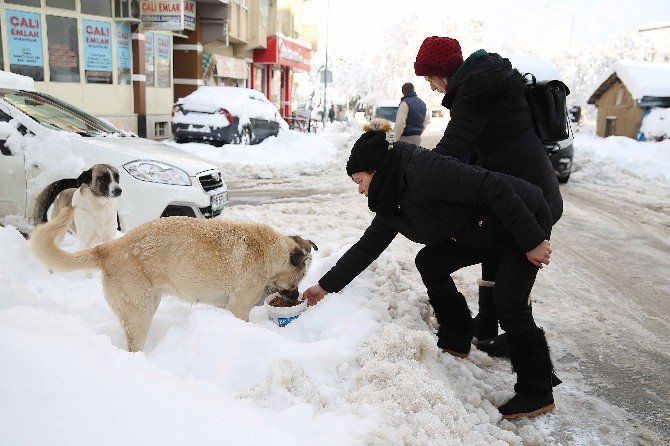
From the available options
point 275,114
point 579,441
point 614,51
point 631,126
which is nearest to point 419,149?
point 579,441

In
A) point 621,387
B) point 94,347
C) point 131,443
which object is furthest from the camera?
point 621,387

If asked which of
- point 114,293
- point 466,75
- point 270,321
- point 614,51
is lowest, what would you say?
point 270,321

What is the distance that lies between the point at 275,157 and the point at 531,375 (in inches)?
568

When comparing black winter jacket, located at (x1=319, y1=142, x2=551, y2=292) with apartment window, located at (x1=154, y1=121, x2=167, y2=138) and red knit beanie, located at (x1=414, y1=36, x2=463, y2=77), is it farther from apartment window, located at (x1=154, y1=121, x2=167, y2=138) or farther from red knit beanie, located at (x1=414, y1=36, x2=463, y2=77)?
apartment window, located at (x1=154, y1=121, x2=167, y2=138)

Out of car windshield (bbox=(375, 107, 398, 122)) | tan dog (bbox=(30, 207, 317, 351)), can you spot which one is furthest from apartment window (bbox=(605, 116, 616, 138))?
tan dog (bbox=(30, 207, 317, 351))

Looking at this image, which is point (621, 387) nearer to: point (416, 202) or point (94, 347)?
point (416, 202)

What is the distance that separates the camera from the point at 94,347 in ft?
8.83

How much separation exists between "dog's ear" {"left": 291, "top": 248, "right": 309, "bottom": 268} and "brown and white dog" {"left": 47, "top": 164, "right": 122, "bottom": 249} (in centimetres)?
233

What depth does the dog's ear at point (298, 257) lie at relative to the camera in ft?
13.2

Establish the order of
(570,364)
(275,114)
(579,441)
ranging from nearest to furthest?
1. (579,441)
2. (570,364)
3. (275,114)

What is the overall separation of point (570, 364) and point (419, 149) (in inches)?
88.4

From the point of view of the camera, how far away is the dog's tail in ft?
11.2

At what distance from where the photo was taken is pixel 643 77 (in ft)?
89.0

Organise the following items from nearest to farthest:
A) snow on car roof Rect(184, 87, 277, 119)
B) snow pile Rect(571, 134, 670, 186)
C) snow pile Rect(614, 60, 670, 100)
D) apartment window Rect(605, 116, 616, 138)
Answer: snow pile Rect(571, 134, 670, 186) → snow on car roof Rect(184, 87, 277, 119) → snow pile Rect(614, 60, 670, 100) → apartment window Rect(605, 116, 616, 138)
